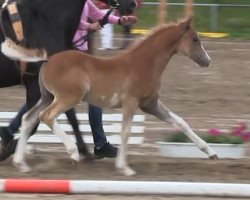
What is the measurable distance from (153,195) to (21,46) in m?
1.98

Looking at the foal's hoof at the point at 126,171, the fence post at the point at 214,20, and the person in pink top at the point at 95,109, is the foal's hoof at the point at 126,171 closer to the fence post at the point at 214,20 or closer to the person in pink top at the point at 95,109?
the person in pink top at the point at 95,109

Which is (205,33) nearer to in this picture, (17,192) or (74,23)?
(74,23)

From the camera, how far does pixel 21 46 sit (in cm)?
698

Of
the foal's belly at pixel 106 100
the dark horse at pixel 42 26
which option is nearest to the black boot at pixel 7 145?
the dark horse at pixel 42 26

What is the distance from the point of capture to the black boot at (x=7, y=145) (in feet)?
24.1

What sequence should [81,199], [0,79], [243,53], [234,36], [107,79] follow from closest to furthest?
[81,199] < [107,79] < [0,79] < [243,53] < [234,36]

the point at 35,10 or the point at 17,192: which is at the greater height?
the point at 35,10

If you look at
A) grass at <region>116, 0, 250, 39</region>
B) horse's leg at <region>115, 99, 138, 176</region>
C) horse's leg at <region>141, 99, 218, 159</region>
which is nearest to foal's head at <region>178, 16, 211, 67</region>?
horse's leg at <region>141, 99, 218, 159</region>

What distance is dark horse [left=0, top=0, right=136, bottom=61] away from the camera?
701 centimetres

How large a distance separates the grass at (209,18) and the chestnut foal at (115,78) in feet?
40.4

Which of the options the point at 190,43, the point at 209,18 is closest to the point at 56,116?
the point at 190,43

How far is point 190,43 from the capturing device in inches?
274

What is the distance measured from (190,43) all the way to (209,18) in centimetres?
1388

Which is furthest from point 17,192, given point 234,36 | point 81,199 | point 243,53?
point 234,36
